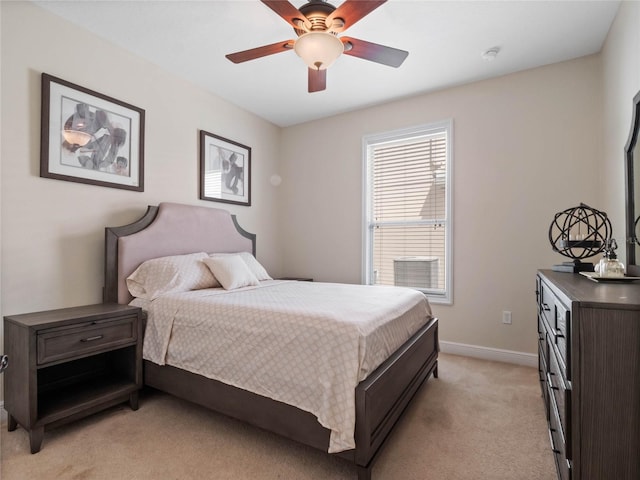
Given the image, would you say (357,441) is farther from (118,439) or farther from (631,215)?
(631,215)

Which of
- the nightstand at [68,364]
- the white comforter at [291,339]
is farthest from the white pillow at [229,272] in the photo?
the nightstand at [68,364]

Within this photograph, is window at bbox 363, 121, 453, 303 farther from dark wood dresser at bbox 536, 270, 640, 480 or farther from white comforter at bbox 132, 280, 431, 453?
dark wood dresser at bbox 536, 270, 640, 480

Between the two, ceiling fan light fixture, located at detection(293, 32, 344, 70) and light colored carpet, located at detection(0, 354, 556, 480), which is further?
ceiling fan light fixture, located at detection(293, 32, 344, 70)

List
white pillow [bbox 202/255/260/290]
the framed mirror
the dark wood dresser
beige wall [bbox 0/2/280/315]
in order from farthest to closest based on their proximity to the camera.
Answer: white pillow [bbox 202/255/260/290]
beige wall [bbox 0/2/280/315]
the framed mirror
the dark wood dresser

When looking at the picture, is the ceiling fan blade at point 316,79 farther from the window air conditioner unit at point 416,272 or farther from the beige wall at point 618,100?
the window air conditioner unit at point 416,272

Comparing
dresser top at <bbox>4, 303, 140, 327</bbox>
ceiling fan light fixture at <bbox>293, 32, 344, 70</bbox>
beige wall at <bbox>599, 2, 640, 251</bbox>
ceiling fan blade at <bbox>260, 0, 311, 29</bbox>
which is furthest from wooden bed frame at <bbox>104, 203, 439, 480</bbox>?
ceiling fan blade at <bbox>260, 0, 311, 29</bbox>

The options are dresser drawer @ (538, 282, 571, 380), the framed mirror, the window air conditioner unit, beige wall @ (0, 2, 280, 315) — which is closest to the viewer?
dresser drawer @ (538, 282, 571, 380)

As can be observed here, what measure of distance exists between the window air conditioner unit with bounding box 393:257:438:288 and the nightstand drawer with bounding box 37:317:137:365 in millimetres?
2706

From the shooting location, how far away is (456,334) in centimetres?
338

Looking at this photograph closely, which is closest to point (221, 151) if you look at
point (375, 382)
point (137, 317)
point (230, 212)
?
point (230, 212)

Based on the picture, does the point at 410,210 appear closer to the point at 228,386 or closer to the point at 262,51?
the point at 262,51

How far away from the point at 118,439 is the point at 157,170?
7.07 feet

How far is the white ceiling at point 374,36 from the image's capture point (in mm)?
2246

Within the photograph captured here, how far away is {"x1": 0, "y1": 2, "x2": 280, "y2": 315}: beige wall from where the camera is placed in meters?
2.11
